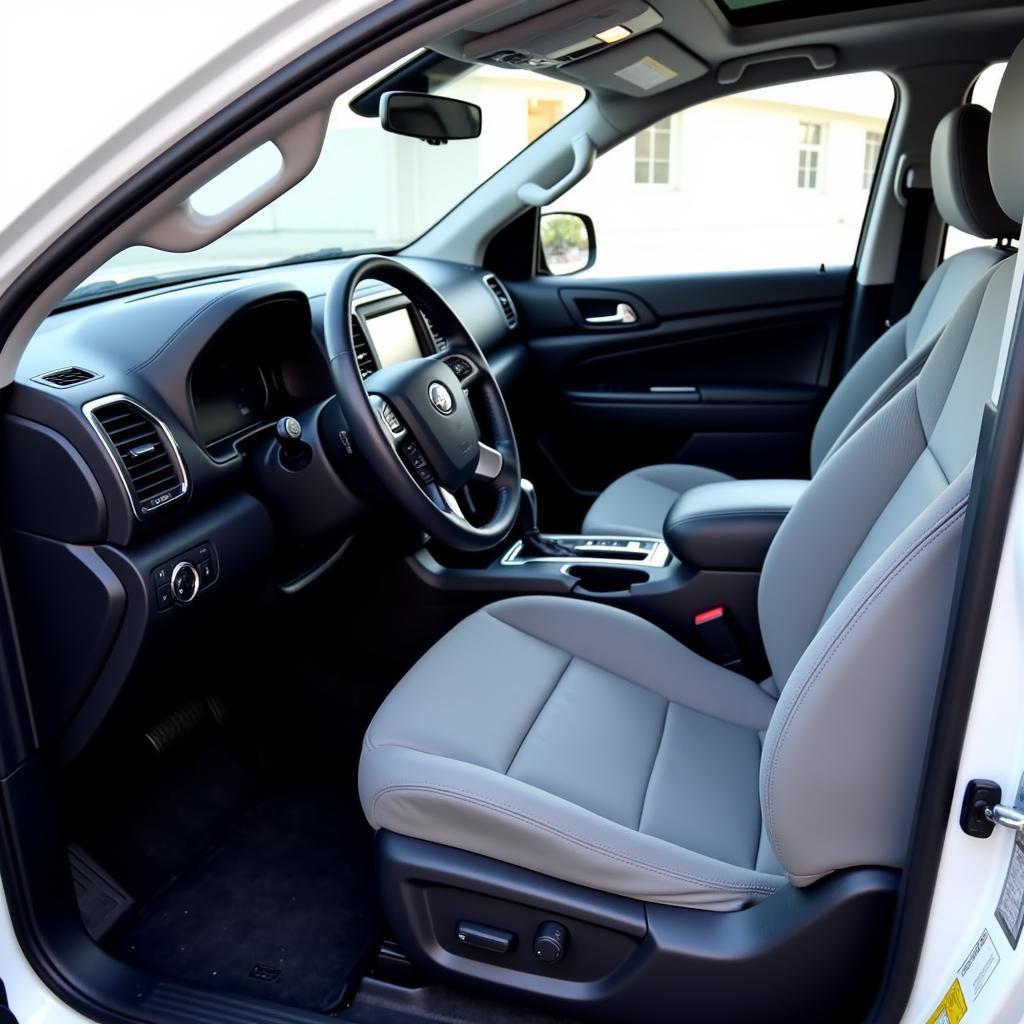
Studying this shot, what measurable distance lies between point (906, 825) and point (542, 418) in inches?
91.4

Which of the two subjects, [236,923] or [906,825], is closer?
[906,825]

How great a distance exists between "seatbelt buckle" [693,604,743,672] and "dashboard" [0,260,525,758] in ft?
2.20

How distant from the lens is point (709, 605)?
6.38ft

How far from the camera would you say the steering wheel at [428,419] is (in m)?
1.53

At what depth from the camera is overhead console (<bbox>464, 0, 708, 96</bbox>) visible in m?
1.98

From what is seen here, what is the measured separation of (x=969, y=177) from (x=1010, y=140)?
2.05 ft

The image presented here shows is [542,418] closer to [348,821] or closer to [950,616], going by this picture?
[348,821]

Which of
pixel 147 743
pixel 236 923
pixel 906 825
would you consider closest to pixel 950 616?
pixel 906 825

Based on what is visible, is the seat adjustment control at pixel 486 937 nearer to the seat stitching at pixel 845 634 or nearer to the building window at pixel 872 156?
the seat stitching at pixel 845 634

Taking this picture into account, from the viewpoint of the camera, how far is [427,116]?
7.56 ft

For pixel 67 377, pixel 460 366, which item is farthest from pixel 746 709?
pixel 67 377

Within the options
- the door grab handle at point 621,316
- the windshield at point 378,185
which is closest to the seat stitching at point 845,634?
the door grab handle at point 621,316

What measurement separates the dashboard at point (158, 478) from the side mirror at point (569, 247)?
1480 millimetres

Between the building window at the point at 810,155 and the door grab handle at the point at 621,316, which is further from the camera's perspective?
the building window at the point at 810,155
